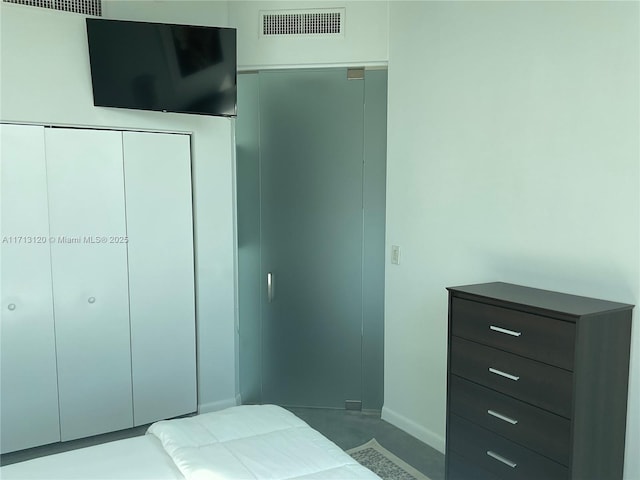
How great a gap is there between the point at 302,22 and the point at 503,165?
1704 millimetres

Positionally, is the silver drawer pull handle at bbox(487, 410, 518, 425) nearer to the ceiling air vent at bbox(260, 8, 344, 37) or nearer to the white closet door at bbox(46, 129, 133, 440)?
the white closet door at bbox(46, 129, 133, 440)

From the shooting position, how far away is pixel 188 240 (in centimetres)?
339

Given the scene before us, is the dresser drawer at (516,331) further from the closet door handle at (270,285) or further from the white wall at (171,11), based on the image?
the white wall at (171,11)

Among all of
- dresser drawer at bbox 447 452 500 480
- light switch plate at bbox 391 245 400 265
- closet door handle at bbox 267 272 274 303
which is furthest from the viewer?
closet door handle at bbox 267 272 274 303

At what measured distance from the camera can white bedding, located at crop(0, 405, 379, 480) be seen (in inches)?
64.2

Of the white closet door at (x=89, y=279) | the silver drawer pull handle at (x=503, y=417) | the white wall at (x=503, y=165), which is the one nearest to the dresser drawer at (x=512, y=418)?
the silver drawer pull handle at (x=503, y=417)

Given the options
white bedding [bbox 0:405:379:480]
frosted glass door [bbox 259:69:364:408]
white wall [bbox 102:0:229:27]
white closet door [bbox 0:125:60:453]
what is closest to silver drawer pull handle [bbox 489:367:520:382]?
white bedding [bbox 0:405:379:480]

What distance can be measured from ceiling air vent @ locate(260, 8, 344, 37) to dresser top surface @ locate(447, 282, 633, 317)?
1.96m

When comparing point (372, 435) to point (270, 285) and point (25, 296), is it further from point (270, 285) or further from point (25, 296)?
point (25, 296)

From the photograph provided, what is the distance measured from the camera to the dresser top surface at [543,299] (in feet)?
6.33

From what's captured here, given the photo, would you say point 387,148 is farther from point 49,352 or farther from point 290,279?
point 49,352

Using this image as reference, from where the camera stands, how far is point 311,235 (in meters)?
3.59

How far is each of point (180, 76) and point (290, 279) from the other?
4.94ft

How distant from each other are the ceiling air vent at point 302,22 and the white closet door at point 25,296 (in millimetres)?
1576
